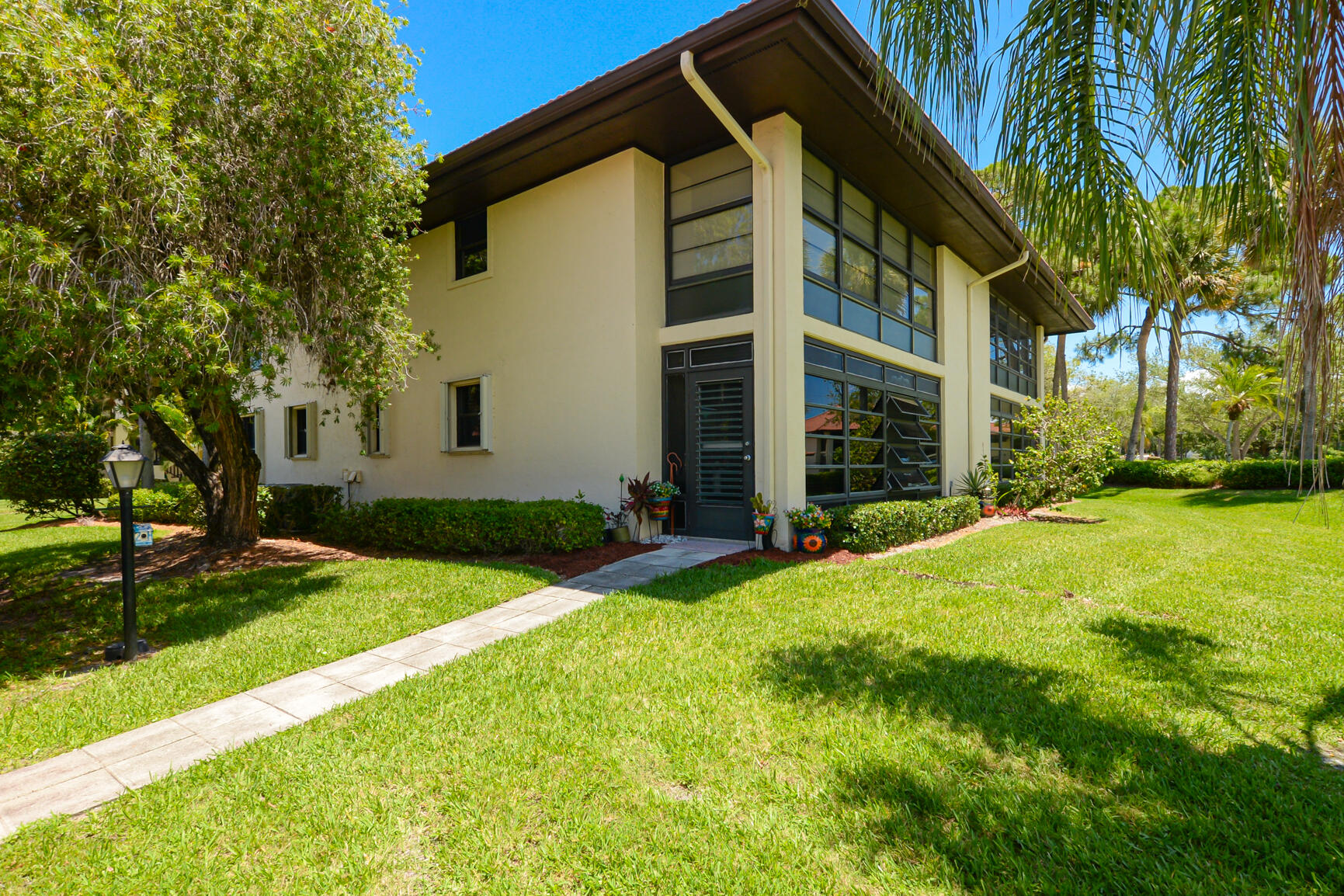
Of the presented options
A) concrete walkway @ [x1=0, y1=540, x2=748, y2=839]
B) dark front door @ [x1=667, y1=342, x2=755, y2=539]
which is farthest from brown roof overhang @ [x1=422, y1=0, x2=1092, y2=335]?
concrete walkway @ [x1=0, y1=540, x2=748, y2=839]

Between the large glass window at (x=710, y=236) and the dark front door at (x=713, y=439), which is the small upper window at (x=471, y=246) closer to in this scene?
the large glass window at (x=710, y=236)

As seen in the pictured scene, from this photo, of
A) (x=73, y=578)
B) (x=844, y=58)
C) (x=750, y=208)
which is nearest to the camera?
(x=844, y=58)

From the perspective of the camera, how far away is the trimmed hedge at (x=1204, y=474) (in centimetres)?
1806

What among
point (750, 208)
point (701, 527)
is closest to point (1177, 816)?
point (701, 527)

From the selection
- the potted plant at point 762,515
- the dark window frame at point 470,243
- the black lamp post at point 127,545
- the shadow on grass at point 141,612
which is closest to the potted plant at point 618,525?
the potted plant at point 762,515

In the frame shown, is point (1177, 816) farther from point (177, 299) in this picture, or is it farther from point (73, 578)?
point (73, 578)

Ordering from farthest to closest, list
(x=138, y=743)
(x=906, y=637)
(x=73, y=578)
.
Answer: (x=73, y=578), (x=906, y=637), (x=138, y=743)

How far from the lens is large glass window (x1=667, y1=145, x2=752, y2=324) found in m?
8.24

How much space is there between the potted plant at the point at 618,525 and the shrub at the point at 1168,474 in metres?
17.7

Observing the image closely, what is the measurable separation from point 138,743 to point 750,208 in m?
7.86

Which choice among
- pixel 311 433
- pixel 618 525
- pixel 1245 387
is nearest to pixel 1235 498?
pixel 1245 387

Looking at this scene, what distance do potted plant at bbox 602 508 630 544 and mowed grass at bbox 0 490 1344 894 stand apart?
3615mm

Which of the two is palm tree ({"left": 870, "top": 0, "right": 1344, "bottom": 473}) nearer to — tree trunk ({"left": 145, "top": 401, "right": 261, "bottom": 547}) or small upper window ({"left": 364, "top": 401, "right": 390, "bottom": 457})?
tree trunk ({"left": 145, "top": 401, "right": 261, "bottom": 547})

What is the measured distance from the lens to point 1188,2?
7.31ft
